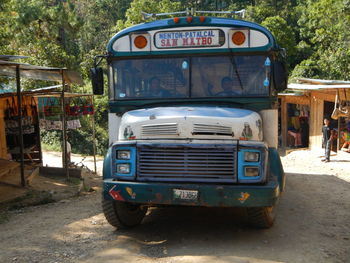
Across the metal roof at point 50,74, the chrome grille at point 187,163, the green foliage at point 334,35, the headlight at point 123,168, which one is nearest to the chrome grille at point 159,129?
the chrome grille at point 187,163

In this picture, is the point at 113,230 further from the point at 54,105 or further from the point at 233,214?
the point at 54,105

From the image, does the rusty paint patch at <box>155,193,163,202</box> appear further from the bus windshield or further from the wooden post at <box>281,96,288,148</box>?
the wooden post at <box>281,96,288,148</box>

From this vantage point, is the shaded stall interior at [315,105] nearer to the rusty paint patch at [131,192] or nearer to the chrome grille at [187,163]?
the chrome grille at [187,163]

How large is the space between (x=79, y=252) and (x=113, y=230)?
885mm

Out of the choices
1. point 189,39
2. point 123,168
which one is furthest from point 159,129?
point 189,39

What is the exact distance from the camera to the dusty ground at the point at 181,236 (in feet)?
14.5

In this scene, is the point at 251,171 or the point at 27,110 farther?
the point at 27,110

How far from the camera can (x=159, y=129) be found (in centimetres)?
467

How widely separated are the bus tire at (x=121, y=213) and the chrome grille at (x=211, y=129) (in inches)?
60.6

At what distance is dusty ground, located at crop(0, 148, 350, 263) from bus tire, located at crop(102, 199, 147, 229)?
0.13 meters

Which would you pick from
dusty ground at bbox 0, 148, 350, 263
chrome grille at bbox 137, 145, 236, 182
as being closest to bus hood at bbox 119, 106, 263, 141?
chrome grille at bbox 137, 145, 236, 182

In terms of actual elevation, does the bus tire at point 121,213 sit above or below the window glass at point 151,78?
below

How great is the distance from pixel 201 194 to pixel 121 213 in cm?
135

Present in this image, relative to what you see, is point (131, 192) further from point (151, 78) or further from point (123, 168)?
point (151, 78)
